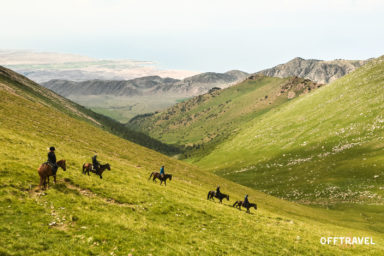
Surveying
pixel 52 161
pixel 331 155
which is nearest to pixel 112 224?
pixel 52 161

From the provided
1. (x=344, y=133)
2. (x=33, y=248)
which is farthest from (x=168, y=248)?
(x=344, y=133)

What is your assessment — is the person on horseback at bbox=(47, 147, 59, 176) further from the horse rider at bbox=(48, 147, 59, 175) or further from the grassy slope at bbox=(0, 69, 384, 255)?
the grassy slope at bbox=(0, 69, 384, 255)

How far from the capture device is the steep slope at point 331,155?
89438 mm

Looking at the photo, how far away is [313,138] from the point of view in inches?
6196

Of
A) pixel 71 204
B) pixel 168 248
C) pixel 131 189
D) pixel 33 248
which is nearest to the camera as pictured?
pixel 33 248

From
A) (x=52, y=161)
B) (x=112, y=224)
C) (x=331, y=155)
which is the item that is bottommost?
(x=112, y=224)

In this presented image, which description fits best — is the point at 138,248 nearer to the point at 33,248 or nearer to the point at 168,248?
the point at 168,248

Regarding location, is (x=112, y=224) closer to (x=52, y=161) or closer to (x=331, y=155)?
(x=52, y=161)

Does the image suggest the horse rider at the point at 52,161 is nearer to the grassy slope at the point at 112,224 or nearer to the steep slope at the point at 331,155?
the grassy slope at the point at 112,224

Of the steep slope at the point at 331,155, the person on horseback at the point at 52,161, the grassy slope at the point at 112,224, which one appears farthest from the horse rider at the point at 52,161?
the steep slope at the point at 331,155

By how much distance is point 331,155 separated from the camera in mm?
125500

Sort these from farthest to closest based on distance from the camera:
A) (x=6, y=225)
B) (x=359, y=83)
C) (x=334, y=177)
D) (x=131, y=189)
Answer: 1. (x=359, y=83)
2. (x=334, y=177)
3. (x=131, y=189)
4. (x=6, y=225)

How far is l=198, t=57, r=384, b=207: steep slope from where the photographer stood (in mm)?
89438

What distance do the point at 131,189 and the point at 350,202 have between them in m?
76.7
